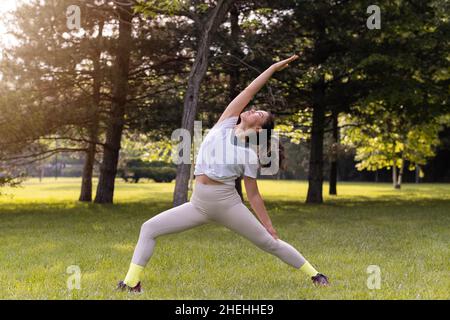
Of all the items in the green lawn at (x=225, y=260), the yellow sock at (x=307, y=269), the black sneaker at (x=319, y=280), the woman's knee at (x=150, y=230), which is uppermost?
the woman's knee at (x=150, y=230)

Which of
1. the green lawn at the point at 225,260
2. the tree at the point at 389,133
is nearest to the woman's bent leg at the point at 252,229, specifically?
the green lawn at the point at 225,260

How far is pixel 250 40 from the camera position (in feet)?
55.5

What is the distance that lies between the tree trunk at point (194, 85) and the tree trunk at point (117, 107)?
3.15m

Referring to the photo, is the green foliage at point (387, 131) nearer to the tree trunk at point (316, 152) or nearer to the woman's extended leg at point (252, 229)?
the tree trunk at point (316, 152)

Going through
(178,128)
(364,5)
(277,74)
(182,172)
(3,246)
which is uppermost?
(364,5)

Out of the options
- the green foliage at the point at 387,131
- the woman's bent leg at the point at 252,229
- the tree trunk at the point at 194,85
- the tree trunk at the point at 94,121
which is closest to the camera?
the woman's bent leg at the point at 252,229

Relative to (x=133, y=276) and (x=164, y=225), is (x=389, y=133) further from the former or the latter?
(x=133, y=276)

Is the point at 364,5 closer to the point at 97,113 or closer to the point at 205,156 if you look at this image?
the point at 97,113

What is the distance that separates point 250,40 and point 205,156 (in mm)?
12142

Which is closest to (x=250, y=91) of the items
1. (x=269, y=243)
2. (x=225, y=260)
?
(x=269, y=243)

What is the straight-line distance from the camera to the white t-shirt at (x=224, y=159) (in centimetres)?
530

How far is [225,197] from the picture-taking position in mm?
5375
